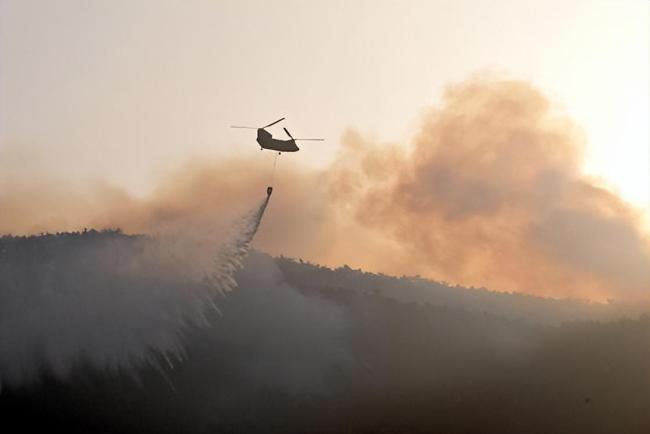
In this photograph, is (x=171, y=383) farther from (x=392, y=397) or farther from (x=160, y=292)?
(x=392, y=397)

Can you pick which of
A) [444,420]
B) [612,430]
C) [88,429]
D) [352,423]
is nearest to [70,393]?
[88,429]

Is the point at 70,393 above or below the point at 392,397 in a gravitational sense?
below

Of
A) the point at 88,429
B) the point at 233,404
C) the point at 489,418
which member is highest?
the point at 489,418

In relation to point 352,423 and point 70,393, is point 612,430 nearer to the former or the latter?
point 352,423

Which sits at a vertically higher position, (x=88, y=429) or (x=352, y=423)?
(x=352, y=423)

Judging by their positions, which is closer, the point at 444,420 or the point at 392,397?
the point at 444,420

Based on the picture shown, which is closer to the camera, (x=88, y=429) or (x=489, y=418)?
(x=88, y=429)

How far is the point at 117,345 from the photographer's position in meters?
193

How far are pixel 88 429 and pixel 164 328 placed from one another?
88.7ft

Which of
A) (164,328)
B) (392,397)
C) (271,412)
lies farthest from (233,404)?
(392,397)

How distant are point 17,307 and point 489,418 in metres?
99.6

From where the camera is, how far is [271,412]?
19450cm

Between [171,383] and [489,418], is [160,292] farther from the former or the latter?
[489,418]

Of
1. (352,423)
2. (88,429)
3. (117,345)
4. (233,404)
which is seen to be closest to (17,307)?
(117,345)
